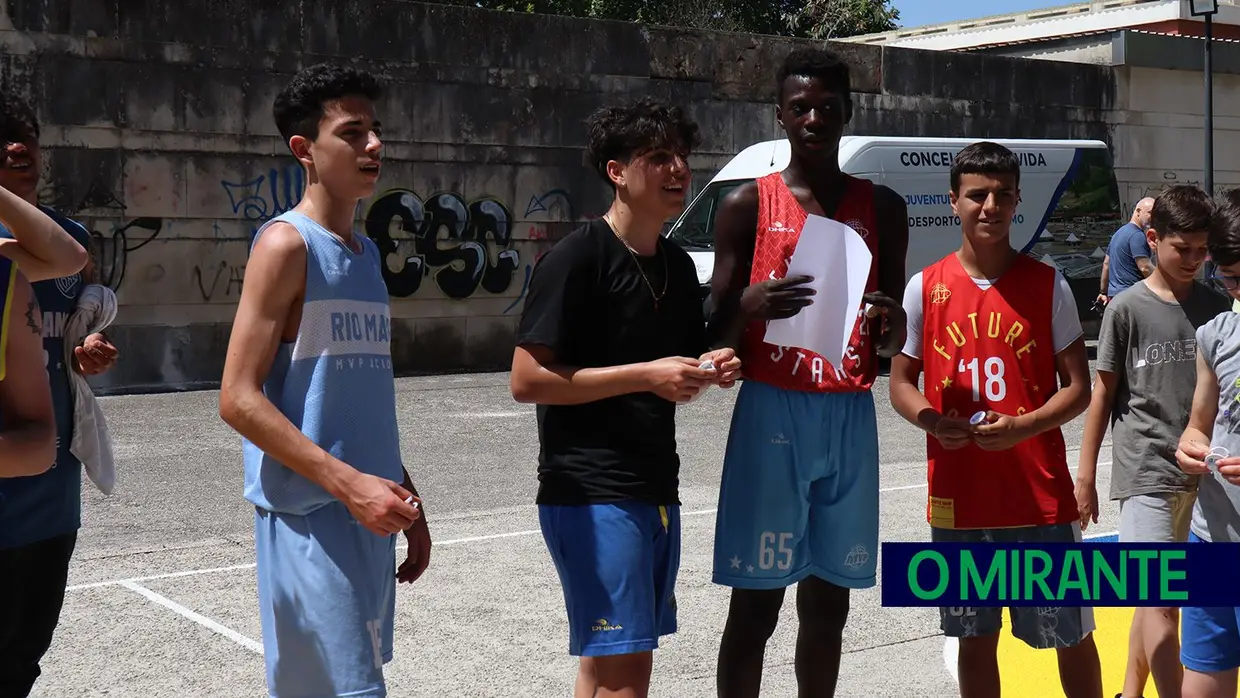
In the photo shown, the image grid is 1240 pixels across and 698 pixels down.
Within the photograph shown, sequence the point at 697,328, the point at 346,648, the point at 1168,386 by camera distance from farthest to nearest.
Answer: the point at 1168,386 → the point at 697,328 → the point at 346,648

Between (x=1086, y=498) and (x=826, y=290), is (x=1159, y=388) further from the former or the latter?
(x=826, y=290)

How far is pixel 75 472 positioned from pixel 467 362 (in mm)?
13399

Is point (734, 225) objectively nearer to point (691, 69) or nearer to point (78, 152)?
point (78, 152)

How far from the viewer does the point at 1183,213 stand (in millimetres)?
4410

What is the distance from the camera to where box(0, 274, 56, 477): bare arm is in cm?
286

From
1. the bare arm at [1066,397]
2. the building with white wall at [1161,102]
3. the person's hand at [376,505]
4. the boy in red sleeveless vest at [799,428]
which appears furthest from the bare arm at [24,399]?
the building with white wall at [1161,102]

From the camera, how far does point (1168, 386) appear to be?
14.6 ft

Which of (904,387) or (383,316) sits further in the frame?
(904,387)

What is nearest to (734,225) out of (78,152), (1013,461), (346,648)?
(1013,461)

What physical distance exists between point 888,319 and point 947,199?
45.0 ft

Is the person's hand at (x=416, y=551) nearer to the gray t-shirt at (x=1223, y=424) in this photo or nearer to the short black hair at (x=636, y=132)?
the short black hair at (x=636, y=132)

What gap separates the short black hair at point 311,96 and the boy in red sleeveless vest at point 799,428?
1.26 metres

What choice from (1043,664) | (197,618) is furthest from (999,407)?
(197,618)

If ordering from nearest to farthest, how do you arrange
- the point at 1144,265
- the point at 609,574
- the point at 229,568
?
the point at 609,574 → the point at 229,568 → the point at 1144,265
